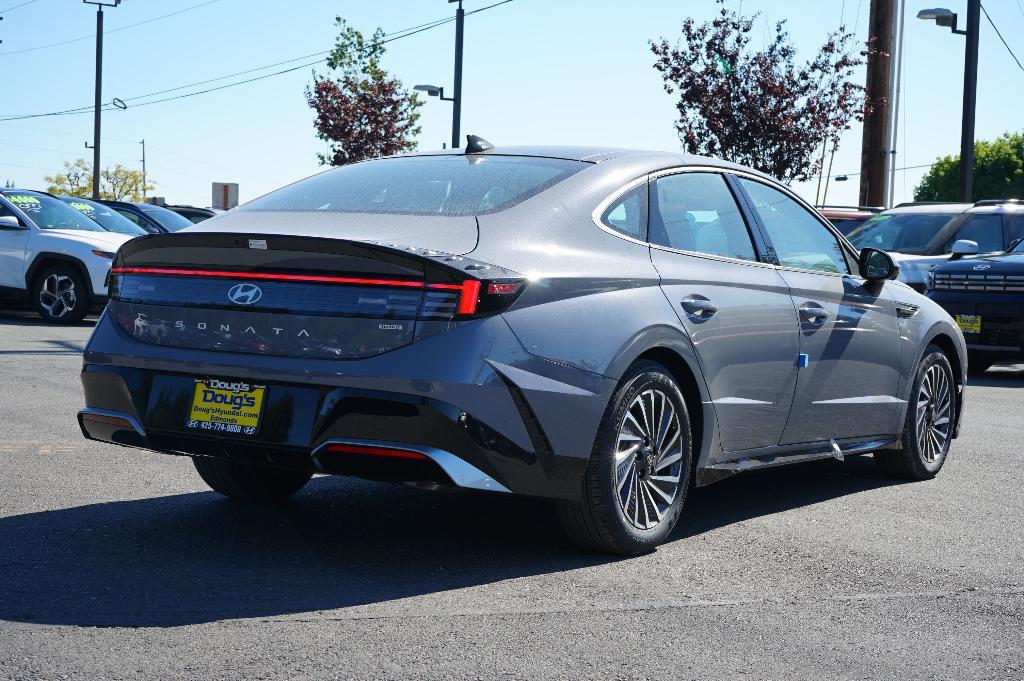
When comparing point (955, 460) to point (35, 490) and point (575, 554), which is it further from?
point (35, 490)

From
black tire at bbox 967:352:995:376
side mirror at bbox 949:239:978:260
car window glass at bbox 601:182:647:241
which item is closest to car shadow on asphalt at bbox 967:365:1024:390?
black tire at bbox 967:352:995:376

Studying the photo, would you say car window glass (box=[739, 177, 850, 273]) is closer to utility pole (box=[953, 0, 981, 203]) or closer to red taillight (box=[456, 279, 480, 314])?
red taillight (box=[456, 279, 480, 314])

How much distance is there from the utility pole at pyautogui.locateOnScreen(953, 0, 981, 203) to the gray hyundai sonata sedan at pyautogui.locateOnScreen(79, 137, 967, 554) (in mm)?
17827

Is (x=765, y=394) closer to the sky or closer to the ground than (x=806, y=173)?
closer to the ground

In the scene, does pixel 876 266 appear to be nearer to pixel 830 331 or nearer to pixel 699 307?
pixel 830 331

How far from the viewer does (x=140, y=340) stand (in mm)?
5238

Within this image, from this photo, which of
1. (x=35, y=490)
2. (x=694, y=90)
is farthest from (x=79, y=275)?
(x=694, y=90)

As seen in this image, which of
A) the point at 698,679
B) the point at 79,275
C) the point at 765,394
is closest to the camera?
the point at 698,679

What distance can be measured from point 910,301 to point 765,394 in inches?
68.4

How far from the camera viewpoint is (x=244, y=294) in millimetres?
4980

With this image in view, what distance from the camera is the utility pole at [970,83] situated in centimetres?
2255

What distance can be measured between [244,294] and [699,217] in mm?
2078

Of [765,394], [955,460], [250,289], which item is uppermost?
[250,289]

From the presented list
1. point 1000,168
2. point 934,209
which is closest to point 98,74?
point 934,209
